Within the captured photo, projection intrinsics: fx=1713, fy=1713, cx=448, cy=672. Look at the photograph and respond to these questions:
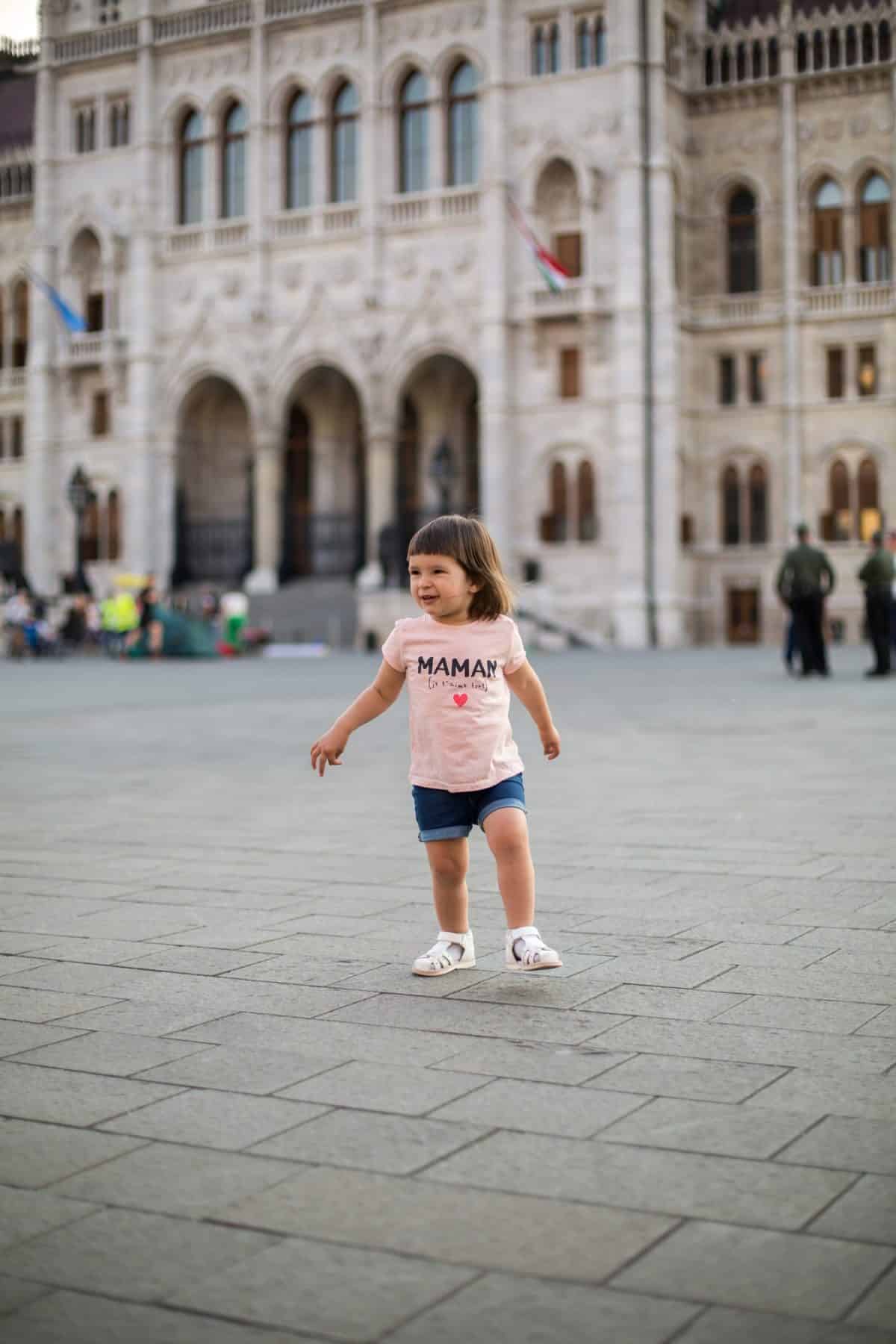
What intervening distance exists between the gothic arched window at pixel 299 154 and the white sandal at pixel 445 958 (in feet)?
148

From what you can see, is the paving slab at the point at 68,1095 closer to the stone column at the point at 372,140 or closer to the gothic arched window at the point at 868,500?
the gothic arched window at the point at 868,500

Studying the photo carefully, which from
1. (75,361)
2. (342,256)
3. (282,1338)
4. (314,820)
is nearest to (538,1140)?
(282,1338)

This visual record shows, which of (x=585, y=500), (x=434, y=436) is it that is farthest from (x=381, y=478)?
(x=585, y=500)

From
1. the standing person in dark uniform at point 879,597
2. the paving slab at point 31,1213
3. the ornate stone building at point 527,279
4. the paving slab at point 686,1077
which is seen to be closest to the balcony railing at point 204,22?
the ornate stone building at point 527,279

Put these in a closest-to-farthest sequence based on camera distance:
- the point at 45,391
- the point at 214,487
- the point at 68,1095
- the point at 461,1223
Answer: the point at 461,1223
the point at 68,1095
the point at 45,391
the point at 214,487

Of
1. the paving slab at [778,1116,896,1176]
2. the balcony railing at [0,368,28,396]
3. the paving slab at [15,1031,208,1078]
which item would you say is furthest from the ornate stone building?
the paving slab at [778,1116,896,1176]

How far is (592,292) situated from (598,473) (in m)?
4.60

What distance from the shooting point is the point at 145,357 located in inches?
1959

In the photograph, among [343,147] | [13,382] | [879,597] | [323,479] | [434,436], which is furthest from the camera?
[13,382]

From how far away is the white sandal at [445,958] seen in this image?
4.92 m

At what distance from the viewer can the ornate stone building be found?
43844 millimetres

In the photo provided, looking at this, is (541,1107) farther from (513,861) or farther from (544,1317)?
(513,861)

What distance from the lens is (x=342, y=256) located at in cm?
4719

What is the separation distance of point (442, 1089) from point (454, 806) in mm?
1444
